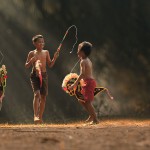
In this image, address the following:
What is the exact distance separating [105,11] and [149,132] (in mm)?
7891

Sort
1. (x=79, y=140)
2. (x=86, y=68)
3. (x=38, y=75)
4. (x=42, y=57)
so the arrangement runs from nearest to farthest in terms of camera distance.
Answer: (x=79, y=140)
(x=86, y=68)
(x=38, y=75)
(x=42, y=57)

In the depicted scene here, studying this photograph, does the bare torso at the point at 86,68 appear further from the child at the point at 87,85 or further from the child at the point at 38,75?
the child at the point at 38,75

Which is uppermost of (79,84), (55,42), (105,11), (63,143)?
(105,11)

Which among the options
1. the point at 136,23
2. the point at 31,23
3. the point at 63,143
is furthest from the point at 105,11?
the point at 63,143

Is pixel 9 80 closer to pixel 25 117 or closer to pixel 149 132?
pixel 25 117

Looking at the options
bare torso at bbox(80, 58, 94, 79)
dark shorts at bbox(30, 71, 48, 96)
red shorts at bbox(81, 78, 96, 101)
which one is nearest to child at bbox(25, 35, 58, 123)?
dark shorts at bbox(30, 71, 48, 96)

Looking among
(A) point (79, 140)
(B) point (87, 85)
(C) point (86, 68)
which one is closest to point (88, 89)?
(B) point (87, 85)

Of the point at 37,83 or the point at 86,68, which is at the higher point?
the point at 86,68

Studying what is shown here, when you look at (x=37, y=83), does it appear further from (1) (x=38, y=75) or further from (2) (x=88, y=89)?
(2) (x=88, y=89)

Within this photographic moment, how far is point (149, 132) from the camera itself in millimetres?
5301

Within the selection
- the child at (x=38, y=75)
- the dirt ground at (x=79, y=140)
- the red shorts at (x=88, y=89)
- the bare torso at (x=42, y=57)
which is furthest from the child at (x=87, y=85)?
the dirt ground at (x=79, y=140)

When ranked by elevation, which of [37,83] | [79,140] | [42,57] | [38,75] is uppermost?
[42,57]

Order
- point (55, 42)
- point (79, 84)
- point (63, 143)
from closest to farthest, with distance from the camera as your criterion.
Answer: point (63, 143)
point (79, 84)
point (55, 42)

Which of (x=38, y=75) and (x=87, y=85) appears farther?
(x=38, y=75)
